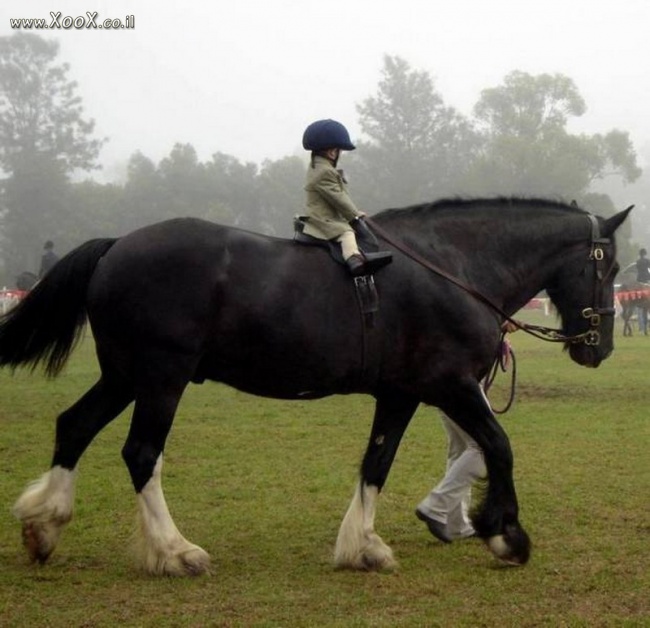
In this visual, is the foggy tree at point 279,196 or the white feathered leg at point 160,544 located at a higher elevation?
the foggy tree at point 279,196

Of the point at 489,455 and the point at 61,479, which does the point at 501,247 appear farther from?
the point at 61,479

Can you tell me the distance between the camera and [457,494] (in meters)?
7.11

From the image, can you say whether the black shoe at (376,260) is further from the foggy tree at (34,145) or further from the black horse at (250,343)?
the foggy tree at (34,145)

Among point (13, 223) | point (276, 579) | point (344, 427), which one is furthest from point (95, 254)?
point (13, 223)

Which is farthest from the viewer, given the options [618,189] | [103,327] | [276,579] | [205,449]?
[618,189]

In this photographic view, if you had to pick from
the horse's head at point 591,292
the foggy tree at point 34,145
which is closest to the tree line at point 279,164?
the foggy tree at point 34,145

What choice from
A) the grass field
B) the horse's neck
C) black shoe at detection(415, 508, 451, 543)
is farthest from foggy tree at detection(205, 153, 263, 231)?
black shoe at detection(415, 508, 451, 543)

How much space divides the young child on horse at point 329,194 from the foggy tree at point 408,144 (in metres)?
56.0

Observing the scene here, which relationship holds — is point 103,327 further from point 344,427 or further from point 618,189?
point 618,189

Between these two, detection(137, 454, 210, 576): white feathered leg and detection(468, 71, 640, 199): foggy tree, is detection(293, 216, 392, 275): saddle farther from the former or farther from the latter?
detection(468, 71, 640, 199): foggy tree

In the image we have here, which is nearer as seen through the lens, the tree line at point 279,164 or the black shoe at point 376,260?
the black shoe at point 376,260

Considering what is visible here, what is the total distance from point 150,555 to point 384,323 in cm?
204

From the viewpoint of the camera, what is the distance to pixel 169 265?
6.33 meters

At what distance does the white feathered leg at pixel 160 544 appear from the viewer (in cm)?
608
